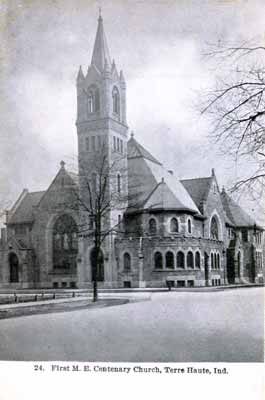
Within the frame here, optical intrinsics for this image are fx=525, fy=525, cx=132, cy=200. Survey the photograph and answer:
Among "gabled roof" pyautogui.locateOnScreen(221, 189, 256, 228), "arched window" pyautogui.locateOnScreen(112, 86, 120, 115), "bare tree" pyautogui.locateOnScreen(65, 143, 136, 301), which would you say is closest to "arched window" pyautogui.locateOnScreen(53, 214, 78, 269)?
"bare tree" pyautogui.locateOnScreen(65, 143, 136, 301)

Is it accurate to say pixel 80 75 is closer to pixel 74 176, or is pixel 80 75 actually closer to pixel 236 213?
pixel 74 176

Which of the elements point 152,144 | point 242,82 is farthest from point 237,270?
point 242,82

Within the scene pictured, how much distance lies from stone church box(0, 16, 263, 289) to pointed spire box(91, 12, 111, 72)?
0.02m

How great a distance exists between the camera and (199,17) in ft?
12.9

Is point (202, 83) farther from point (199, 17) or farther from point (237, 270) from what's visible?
point (237, 270)

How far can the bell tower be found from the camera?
14.7 ft

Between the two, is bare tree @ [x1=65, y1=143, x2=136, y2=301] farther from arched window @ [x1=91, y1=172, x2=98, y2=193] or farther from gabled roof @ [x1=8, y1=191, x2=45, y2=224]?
gabled roof @ [x1=8, y1=191, x2=45, y2=224]

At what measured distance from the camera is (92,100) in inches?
191

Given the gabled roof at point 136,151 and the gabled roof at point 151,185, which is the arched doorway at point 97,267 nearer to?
the gabled roof at point 151,185

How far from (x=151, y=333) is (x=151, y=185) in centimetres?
185

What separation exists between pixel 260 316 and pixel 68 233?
7.07ft

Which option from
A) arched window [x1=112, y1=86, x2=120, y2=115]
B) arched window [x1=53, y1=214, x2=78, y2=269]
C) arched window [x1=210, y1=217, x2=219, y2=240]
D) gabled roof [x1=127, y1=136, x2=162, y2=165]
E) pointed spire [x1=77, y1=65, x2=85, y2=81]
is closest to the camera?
pointed spire [x1=77, y1=65, x2=85, y2=81]

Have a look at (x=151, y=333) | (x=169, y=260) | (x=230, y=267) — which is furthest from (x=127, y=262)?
(x=151, y=333)
